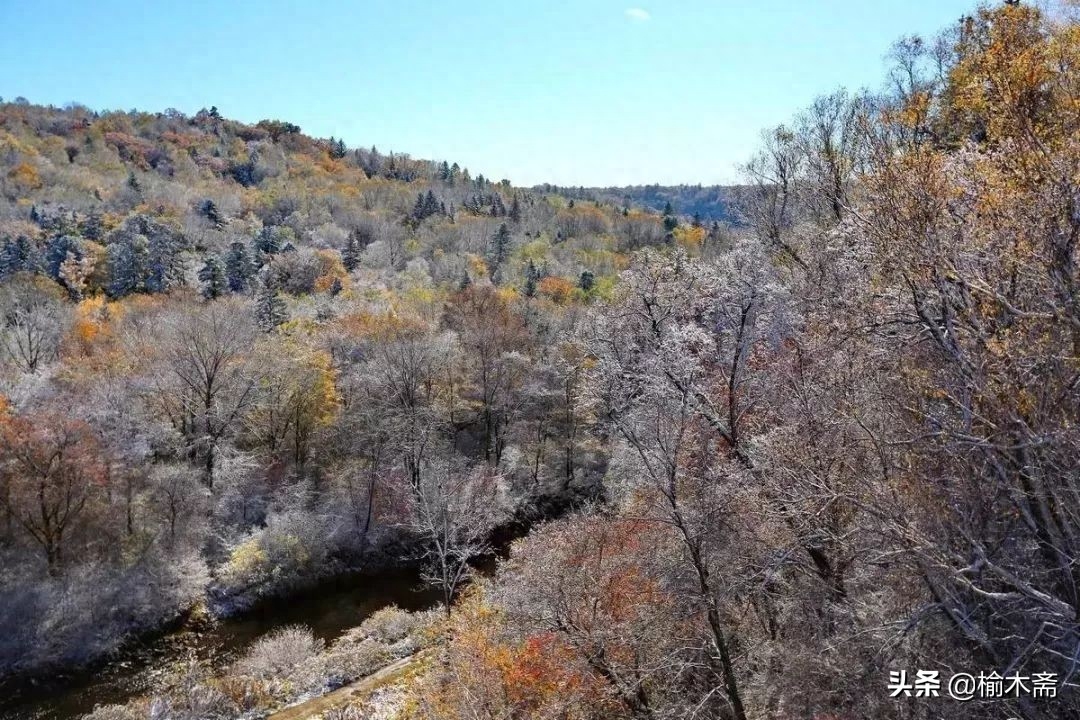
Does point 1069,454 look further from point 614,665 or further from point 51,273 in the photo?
point 51,273

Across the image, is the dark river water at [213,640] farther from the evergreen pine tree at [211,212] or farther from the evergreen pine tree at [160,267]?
the evergreen pine tree at [211,212]

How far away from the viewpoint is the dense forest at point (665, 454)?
560 centimetres

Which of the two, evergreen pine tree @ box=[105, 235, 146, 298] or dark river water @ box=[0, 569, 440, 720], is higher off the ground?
evergreen pine tree @ box=[105, 235, 146, 298]

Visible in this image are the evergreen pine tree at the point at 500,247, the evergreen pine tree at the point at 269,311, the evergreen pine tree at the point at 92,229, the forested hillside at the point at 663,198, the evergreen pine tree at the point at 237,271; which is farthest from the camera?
the forested hillside at the point at 663,198

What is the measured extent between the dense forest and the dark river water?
27.1 inches

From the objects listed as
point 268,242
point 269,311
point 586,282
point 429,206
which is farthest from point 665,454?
point 429,206

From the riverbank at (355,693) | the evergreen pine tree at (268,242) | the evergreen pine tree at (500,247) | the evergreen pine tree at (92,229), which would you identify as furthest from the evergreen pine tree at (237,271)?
the riverbank at (355,693)

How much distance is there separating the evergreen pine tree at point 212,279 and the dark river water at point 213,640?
2916cm

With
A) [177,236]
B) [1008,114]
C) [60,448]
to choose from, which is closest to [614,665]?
[1008,114]

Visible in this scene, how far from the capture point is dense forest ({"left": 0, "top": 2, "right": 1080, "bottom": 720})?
5598mm

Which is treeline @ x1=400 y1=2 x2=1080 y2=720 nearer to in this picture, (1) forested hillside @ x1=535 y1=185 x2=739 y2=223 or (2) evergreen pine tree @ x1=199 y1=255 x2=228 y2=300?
(2) evergreen pine tree @ x1=199 y1=255 x2=228 y2=300

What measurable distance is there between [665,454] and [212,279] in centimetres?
4365

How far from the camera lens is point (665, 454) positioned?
29.7ft

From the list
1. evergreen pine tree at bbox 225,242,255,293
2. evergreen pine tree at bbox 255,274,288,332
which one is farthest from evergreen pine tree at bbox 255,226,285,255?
evergreen pine tree at bbox 255,274,288,332
